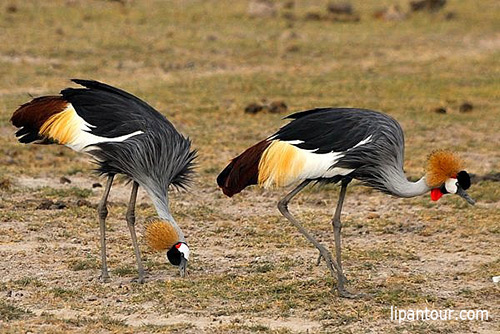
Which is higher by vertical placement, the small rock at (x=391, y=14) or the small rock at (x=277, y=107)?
the small rock at (x=277, y=107)

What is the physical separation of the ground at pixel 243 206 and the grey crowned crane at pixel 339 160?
1.86ft

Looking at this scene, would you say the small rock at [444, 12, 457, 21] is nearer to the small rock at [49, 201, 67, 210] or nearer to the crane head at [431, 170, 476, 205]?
the small rock at [49, 201, 67, 210]

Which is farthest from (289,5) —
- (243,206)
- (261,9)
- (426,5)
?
(243,206)

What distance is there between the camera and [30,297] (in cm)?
615

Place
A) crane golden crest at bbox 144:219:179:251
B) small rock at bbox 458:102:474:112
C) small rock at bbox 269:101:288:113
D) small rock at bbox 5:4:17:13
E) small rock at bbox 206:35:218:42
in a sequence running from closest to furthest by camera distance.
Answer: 1. crane golden crest at bbox 144:219:179:251
2. small rock at bbox 269:101:288:113
3. small rock at bbox 458:102:474:112
4. small rock at bbox 206:35:218:42
5. small rock at bbox 5:4:17:13

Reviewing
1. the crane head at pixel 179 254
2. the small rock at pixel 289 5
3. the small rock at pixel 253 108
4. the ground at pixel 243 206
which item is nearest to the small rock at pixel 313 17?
the small rock at pixel 289 5

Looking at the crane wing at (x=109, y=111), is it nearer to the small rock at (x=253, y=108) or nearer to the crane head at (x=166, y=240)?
the crane head at (x=166, y=240)

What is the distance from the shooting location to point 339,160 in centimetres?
612

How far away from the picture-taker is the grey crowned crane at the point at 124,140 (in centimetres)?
651

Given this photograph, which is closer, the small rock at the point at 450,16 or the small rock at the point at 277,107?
the small rock at the point at 277,107

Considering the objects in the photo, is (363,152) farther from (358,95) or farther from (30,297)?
(358,95)

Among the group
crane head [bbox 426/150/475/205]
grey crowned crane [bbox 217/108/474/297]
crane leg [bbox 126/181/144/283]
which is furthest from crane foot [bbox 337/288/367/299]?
crane leg [bbox 126/181/144/283]

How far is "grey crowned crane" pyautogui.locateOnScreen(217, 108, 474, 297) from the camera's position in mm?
6133

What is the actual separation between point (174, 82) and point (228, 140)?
12.6 ft
